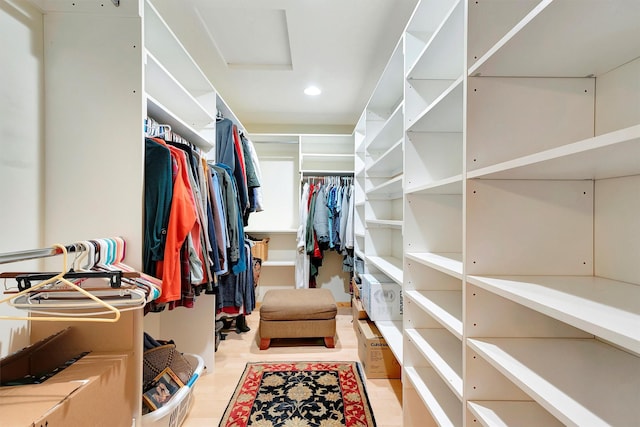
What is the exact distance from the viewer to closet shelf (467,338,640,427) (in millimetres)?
584

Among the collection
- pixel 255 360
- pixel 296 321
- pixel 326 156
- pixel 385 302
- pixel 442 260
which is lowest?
pixel 255 360

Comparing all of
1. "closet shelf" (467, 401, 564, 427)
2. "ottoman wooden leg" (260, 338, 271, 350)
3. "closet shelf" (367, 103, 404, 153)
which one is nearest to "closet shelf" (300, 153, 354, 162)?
"closet shelf" (367, 103, 404, 153)

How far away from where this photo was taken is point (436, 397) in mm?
1131

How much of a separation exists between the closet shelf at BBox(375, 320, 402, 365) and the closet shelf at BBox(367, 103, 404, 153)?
1.40 m

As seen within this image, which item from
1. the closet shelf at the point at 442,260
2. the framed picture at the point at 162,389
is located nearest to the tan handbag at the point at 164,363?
the framed picture at the point at 162,389

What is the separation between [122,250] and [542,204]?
5.01ft

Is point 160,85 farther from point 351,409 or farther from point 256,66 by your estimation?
point 351,409

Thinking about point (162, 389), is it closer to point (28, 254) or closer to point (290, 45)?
point (28, 254)

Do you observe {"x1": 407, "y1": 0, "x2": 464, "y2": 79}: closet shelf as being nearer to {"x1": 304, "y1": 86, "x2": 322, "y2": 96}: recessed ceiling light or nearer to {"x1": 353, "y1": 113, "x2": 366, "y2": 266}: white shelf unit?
{"x1": 353, "y1": 113, "x2": 366, "y2": 266}: white shelf unit

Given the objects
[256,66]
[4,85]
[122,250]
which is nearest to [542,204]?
[122,250]

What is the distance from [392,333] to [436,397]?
2.38 feet

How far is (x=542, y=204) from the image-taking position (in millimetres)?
845

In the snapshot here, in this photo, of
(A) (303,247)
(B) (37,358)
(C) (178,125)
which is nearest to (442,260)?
(B) (37,358)

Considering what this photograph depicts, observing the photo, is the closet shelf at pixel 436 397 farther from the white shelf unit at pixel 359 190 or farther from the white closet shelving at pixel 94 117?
the white shelf unit at pixel 359 190
